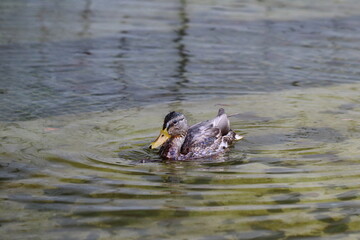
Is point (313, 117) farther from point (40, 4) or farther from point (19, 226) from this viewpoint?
point (40, 4)

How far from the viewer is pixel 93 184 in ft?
20.1

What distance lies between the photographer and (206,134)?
24.3 ft

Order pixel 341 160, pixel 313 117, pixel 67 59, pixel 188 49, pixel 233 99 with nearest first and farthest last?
pixel 341 160
pixel 313 117
pixel 233 99
pixel 67 59
pixel 188 49

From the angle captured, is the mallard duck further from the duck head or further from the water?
the water

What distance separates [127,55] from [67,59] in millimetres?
879

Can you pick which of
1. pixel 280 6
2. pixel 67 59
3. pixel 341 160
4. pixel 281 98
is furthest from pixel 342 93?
pixel 280 6

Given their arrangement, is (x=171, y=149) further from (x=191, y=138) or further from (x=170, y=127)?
(x=191, y=138)

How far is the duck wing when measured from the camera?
7.32 meters

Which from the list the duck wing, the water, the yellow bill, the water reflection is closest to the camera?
the water

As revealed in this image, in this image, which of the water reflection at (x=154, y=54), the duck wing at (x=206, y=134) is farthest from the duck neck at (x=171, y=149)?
the water reflection at (x=154, y=54)

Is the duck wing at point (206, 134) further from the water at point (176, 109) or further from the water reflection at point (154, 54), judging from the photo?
the water reflection at point (154, 54)

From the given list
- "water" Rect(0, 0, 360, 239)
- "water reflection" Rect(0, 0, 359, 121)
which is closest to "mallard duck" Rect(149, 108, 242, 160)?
"water" Rect(0, 0, 360, 239)

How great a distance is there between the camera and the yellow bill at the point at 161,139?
7.04m

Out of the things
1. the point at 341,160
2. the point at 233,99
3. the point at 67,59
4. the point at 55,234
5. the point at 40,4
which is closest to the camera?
the point at 55,234
